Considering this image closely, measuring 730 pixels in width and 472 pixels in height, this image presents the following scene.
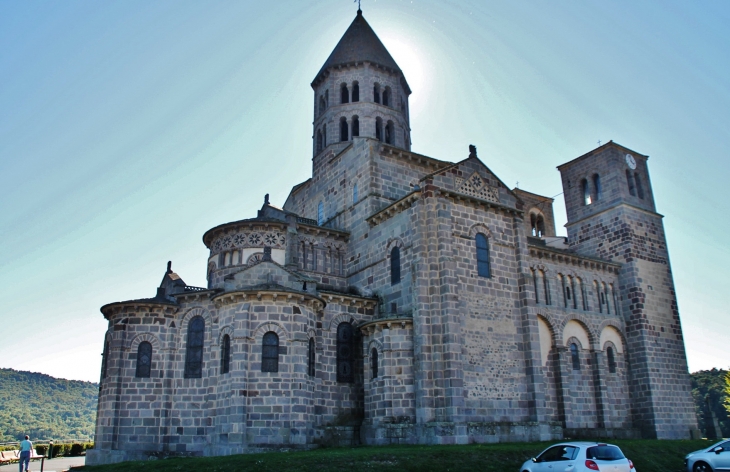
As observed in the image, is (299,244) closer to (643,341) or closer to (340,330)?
(340,330)

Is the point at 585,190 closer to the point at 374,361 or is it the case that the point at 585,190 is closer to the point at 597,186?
the point at 597,186

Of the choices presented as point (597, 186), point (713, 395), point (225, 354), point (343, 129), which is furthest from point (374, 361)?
point (713, 395)

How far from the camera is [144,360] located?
2800cm

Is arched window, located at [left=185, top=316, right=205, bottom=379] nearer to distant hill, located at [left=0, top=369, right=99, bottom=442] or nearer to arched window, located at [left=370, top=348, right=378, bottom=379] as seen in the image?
arched window, located at [left=370, top=348, right=378, bottom=379]

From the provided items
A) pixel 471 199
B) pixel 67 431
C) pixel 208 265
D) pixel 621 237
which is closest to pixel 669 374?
pixel 621 237

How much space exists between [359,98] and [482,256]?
14.9m

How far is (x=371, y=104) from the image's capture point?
38219mm

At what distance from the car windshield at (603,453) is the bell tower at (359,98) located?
2446 centimetres

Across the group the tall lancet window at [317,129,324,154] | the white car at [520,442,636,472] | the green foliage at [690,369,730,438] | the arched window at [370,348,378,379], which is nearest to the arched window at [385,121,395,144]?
the tall lancet window at [317,129,324,154]

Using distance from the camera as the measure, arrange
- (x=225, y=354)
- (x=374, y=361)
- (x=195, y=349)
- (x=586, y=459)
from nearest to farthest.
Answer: (x=586, y=459)
(x=225, y=354)
(x=374, y=361)
(x=195, y=349)

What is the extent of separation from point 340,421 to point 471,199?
1231 centimetres

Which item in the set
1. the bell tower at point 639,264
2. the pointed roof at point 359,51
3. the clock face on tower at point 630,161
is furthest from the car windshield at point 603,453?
the pointed roof at point 359,51

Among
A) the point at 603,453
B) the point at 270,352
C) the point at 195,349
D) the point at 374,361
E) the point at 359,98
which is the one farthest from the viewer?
the point at 359,98

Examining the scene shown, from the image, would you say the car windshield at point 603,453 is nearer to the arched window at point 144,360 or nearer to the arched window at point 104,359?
the arched window at point 144,360
